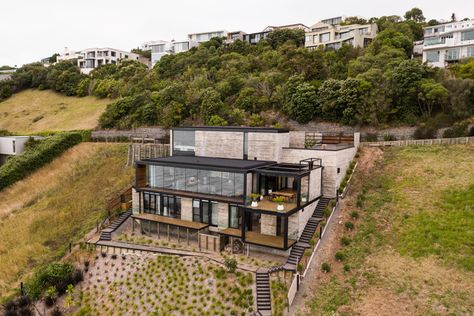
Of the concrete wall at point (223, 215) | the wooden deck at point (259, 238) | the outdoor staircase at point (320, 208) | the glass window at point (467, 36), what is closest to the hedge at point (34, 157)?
the concrete wall at point (223, 215)

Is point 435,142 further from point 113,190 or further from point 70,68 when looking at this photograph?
point 70,68

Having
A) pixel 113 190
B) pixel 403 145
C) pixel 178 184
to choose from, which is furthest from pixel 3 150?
pixel 403 145

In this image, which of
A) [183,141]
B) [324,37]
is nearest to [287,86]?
[183,141]

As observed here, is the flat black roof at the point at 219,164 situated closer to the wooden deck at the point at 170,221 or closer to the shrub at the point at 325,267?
the wooden deck at the point at 170,221

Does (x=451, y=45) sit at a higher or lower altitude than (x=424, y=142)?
higher

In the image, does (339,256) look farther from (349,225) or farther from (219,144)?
(219,144)

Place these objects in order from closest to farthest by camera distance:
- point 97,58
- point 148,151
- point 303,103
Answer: point 148,151 → point 303,103 → point 97,58

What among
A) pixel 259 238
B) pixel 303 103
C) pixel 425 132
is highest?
pixel 303 103
